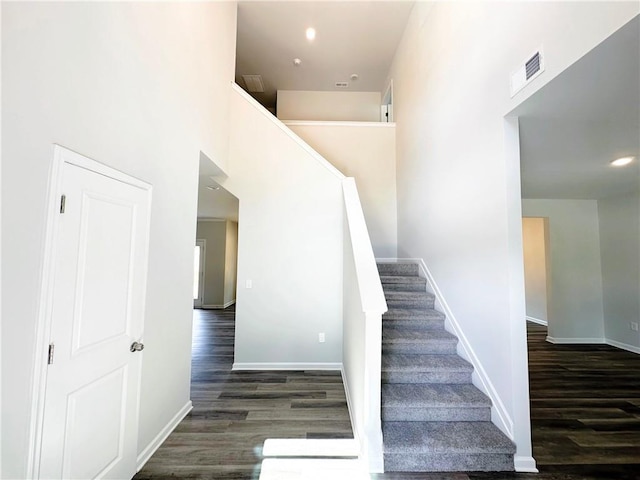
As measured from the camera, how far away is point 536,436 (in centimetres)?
229

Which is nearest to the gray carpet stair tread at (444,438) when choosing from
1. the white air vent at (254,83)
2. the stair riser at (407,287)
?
the stair riser at (407,287)

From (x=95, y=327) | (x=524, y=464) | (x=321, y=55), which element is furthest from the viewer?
(x=321, y=55)

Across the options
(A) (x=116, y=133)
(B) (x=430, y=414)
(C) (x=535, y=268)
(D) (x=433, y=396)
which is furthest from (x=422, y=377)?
(C) (x=535, y=268)

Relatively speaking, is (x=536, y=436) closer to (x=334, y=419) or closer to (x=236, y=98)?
(x=334, y=419)

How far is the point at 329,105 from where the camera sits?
6.59 metres

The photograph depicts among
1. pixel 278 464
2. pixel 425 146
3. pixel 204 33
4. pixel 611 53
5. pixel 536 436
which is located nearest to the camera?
pixel 611 53

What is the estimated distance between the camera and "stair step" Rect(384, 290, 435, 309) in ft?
11.0

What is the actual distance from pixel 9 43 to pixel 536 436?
406 cm

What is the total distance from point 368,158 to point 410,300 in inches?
111

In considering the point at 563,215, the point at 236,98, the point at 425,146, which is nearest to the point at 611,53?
the point at 425,146

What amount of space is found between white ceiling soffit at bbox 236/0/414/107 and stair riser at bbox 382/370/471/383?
510cm

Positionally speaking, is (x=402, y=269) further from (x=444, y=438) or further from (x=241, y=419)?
(x=241, y=419)

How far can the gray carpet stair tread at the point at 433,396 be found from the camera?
2225 mm

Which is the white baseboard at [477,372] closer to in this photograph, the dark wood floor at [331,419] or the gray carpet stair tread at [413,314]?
the gray carpet stair tread at [413,314]
